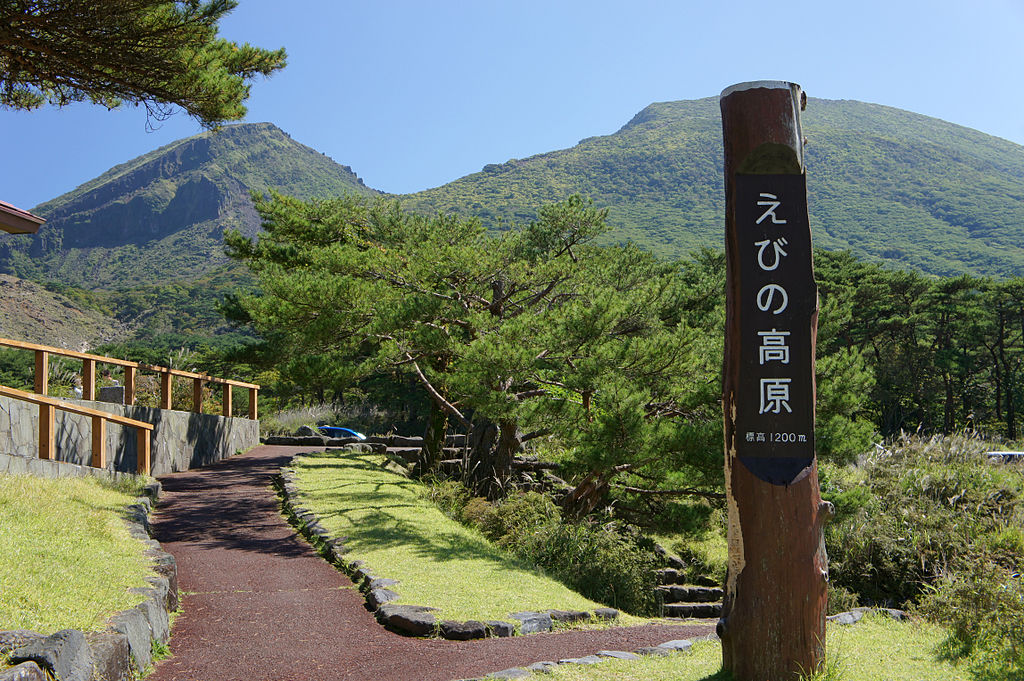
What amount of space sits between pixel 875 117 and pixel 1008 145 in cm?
2230

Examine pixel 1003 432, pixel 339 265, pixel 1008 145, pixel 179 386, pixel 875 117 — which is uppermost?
pixel 875 117

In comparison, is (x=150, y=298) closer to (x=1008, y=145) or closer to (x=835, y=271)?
(x=835, y=271)

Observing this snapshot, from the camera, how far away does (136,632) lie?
15.1 ft

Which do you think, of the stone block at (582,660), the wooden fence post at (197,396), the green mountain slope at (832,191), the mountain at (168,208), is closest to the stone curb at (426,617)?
the stone block at (582,660)

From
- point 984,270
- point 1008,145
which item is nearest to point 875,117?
point 1008,145

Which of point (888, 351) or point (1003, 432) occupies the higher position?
point (888, 351)

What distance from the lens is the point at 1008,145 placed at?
11494 centimetres

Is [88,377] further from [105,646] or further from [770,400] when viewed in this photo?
[770,400]

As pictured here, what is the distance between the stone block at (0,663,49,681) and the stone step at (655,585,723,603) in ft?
23.9

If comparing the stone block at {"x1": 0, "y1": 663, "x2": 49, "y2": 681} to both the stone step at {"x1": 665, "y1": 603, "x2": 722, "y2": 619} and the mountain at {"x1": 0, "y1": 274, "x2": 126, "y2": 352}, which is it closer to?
the stone step at {"x1": 665, "y1": 603, "x2": 722, "y2": 619}

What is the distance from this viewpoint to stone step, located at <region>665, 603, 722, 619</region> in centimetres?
909

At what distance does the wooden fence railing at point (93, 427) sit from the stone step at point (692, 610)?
7.23m

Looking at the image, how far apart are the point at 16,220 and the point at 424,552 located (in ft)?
22.3

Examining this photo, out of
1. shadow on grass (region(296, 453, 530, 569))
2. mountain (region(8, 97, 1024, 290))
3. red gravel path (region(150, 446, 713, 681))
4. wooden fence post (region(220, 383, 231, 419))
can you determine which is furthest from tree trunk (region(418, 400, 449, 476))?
mountain (region(8, 97, 1024, 290))
